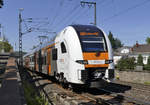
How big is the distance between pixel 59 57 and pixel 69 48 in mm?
1801

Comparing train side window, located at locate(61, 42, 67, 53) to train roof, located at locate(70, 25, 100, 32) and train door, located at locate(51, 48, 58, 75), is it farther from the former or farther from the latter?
train door, located at locate(51, 48, 58, 75)

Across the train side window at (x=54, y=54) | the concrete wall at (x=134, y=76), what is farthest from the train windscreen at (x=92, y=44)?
the concrete wall at (x=134, y=76)

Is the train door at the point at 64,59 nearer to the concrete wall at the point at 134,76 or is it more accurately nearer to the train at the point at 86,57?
the train at the point at 86,57

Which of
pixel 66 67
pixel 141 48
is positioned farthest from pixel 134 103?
pixel 141 48

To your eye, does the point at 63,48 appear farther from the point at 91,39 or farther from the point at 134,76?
the point at 134,76

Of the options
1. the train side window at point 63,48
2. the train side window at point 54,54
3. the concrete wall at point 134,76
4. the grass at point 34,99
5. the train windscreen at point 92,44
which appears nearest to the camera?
the grass at point 34,99

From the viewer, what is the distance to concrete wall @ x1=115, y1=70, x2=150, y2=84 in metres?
18.5

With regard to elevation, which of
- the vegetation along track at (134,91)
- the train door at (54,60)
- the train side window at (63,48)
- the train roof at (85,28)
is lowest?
the vegetation along track at (134,91)

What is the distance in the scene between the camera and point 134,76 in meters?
20.0

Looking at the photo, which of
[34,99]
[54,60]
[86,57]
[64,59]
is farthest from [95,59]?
[54,60]

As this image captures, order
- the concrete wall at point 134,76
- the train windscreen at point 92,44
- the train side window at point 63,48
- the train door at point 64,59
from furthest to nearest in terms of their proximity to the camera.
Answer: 1. the concrete wall at point 134,76
2. the train side window at point 63,48
3. the train door at point 64,59
4. the train windscreen at point 92,44

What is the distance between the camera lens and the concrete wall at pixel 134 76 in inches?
726

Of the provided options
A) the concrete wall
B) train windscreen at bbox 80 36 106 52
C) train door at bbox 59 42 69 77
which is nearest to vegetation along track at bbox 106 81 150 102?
train windscreen at bbox 80 36 106 52

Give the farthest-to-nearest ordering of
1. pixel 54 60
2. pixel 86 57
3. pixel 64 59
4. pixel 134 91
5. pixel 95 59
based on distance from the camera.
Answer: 1. pixel 54 60
2. pixel 134 91
3. pixel 64 59
4. pixel 95 59
5. pixel 86 57
